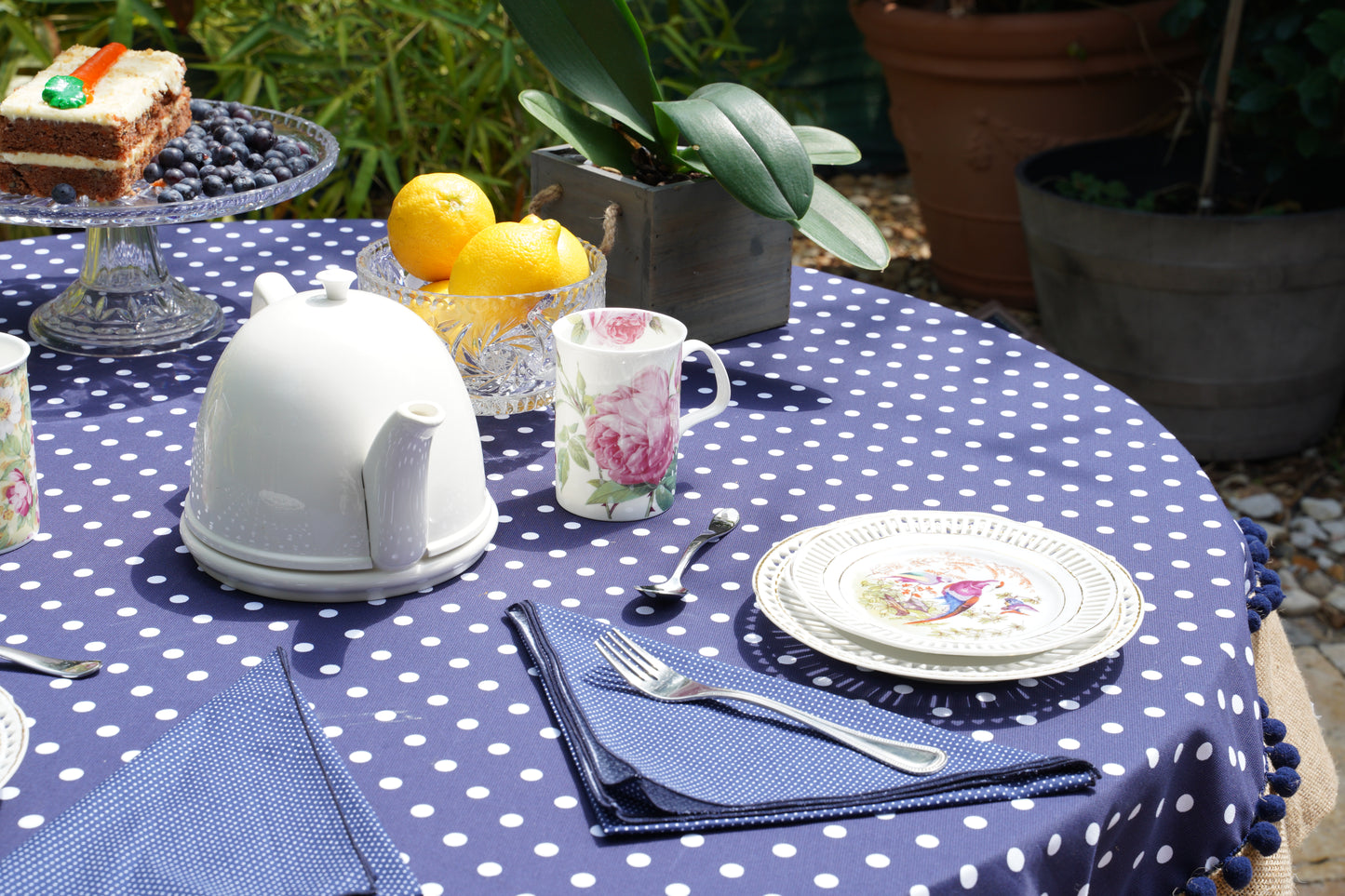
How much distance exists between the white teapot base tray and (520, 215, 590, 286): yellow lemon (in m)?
0.33

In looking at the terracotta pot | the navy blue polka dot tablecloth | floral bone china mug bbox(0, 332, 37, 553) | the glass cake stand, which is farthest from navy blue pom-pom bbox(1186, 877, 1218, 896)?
the terracotta pot

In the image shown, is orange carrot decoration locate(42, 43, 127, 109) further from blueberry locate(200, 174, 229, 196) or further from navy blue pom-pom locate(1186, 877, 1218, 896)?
navy blue pom-pom locate(1186, 877, 1218, 896)

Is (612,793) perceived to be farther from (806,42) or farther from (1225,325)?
(806,42)

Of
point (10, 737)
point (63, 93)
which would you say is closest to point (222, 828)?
point (10, 737)

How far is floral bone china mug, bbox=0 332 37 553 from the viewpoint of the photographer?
0.87 metres

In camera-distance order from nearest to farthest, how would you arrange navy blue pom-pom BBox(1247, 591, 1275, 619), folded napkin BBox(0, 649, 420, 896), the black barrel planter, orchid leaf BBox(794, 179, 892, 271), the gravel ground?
folded napkin BBox(0, 649, 420, 896) < navy blue pom-pom BBox(1247, 591, 1275, 619) < orchid leaf BBox(794, 179, 892, 271) < the gravel ground < the black barrel planter

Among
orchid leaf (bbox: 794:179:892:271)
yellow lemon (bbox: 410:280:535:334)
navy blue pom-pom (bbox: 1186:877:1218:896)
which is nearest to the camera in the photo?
navy blue pom-pom (bbox: 1186:877:1218:896)

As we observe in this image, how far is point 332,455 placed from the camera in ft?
2.64

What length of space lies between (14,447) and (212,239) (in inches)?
29.8

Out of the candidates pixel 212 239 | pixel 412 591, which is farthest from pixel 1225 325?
pixel 412 591

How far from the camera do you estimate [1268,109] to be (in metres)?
2.71

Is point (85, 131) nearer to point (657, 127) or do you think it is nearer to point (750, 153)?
point (657, 127)

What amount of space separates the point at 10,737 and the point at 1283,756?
78cm

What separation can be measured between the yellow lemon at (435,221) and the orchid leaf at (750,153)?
19cm
